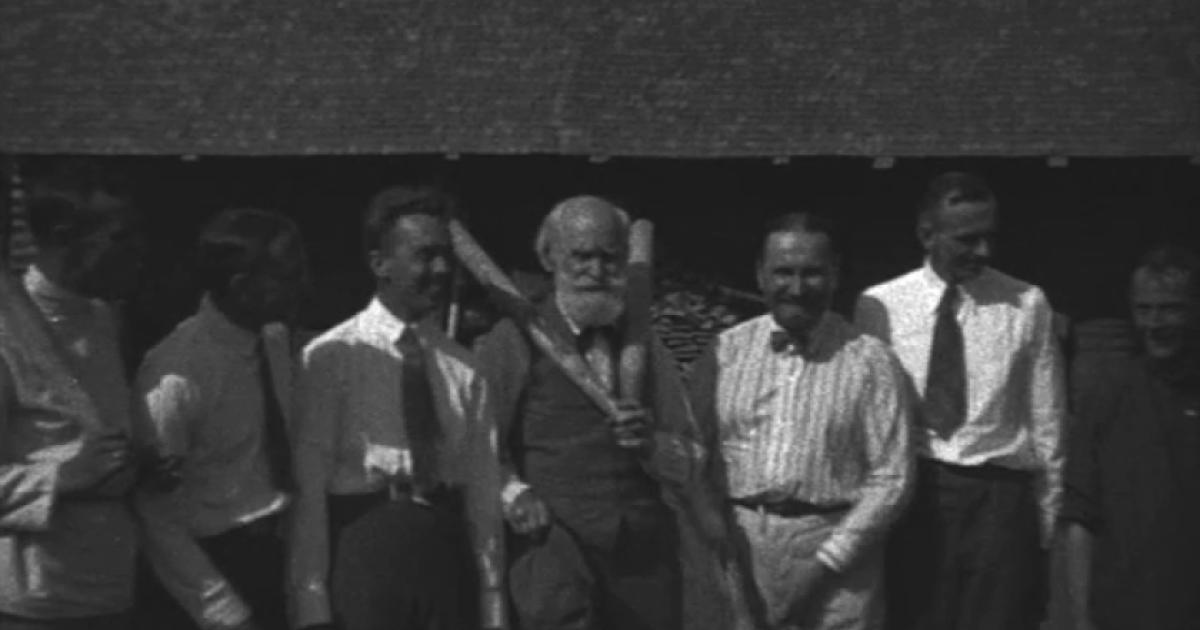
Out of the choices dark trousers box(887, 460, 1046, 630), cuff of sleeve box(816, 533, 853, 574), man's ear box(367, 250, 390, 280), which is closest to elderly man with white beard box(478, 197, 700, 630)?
man's ear box(367, 250, 390, 280)

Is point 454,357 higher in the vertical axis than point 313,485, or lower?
higher

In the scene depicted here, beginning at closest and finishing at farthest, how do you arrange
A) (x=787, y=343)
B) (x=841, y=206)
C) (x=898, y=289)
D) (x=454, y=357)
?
1. (x=454, y=357)
2. (x=787, y=343)
3. (x=898, y=289)
4. (x=841, y=206)

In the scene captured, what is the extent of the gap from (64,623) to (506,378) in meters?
1.51

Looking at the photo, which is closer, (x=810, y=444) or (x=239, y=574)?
(x=239, y=574)

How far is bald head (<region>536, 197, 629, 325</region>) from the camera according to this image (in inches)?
334

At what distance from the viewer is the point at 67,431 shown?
7668 mm

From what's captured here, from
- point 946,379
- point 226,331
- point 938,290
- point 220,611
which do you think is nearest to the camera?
point 220,611

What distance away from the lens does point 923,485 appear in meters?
9.07

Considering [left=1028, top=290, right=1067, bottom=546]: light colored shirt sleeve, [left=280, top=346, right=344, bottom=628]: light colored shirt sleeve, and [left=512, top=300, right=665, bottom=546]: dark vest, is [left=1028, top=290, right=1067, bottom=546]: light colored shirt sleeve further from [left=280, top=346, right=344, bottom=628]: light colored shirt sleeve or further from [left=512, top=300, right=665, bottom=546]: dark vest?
[left=280, top=346, right=344, bottom=628]: light colored shirt sleeve

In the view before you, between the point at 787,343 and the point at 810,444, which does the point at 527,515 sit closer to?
the point at 810,444

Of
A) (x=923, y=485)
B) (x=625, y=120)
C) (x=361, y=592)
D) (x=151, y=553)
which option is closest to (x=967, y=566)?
(x=923, y=485)

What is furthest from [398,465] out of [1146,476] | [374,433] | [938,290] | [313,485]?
[1146,476]

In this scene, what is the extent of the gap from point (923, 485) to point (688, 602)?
82cm

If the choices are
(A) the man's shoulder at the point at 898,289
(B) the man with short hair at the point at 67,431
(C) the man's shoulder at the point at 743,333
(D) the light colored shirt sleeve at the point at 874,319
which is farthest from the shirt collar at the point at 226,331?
→ (A) the man's shoulder at the point at 898,289
